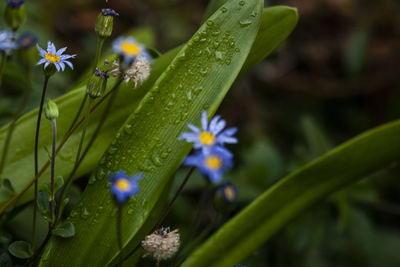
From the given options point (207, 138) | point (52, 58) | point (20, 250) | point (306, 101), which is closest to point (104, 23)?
point (52, 58)

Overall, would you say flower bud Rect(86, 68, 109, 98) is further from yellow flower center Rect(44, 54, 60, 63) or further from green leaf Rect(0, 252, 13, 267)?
green leaf Rect(0, 252, 13, 267)

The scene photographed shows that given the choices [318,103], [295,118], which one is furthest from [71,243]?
[318,103]

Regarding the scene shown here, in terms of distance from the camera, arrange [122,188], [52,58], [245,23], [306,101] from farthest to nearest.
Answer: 1. [306,101]
2. [245,23]
3. [52,58]
4. [122,188]

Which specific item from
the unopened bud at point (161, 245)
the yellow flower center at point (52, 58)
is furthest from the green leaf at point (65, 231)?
the yellow flower center at point (52, 58)

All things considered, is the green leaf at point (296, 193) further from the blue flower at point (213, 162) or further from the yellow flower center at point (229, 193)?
the blue flower at point (213, 162)

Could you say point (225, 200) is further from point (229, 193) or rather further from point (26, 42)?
point (26, 42)
